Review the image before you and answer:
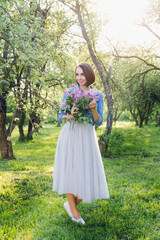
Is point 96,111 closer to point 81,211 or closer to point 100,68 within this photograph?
point 81,211

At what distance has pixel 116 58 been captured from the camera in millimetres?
10328

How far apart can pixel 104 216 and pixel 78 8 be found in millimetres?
8042

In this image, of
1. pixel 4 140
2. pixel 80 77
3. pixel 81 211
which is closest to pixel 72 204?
pixel 81 211

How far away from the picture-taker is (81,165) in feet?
10.9

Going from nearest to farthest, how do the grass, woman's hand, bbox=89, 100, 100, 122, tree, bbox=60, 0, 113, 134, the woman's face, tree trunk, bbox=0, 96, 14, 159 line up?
1. woman's hand, bbox=89, 100, 100, 122
2. the grass
3. the woman's face
4. tree trunk, bbox=0, 96, 14, 159
5. tree, bbox=60, 0, 113, 134

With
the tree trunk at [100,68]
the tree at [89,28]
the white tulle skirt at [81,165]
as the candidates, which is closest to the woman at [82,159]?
the white tulle skirt at [81,165]


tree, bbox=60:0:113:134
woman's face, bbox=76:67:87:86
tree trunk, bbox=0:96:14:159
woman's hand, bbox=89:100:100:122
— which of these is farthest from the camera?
tree, bbox=60:0:113:134

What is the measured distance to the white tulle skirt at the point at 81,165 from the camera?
3318 mm

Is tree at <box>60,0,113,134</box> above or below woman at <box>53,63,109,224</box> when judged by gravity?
above

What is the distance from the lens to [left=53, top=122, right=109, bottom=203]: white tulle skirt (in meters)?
3.32

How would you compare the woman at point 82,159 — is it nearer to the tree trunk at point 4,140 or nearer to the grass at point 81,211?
the grass at point 81,211

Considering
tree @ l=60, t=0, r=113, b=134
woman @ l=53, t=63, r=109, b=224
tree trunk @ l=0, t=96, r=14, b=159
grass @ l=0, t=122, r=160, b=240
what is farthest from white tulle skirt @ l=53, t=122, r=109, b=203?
tree @ l=60, t=0, r=113, b=134

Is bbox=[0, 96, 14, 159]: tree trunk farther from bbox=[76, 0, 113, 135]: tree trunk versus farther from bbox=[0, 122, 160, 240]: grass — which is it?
bbox=[76, 0, 113, 135]: tree trunk

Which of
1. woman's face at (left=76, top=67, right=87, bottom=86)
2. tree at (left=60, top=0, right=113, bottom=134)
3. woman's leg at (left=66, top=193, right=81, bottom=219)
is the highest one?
tree at (left=60, top=0, right=113, bottom=134)
